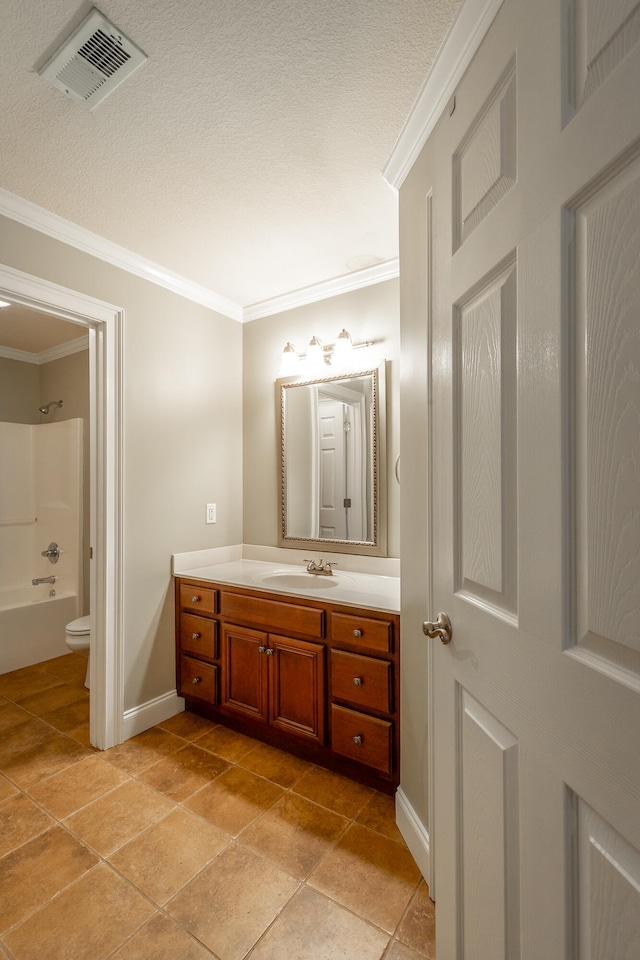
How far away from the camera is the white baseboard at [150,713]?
2350 mm

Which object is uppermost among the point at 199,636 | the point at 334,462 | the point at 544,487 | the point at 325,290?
the point at 325,290

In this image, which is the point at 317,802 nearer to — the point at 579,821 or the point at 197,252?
the point at 579,821

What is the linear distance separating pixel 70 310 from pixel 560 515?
227 centimetres

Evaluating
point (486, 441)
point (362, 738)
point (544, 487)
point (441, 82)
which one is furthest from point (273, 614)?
point (441, 82)

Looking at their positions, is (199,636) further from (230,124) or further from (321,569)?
(230,124)

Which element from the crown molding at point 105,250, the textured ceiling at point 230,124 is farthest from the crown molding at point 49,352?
the textured ceiling at point 230,124

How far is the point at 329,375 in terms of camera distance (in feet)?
8.63

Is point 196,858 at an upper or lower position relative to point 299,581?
lower

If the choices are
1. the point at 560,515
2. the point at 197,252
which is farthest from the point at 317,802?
the point at 197,252

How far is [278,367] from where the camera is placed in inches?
114

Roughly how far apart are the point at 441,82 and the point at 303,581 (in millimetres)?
2110

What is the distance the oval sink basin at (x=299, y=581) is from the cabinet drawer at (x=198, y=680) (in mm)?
538

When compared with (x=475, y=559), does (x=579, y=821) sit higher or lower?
lower

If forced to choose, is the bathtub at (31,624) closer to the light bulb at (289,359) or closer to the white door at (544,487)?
the light bulb at (289,359)
